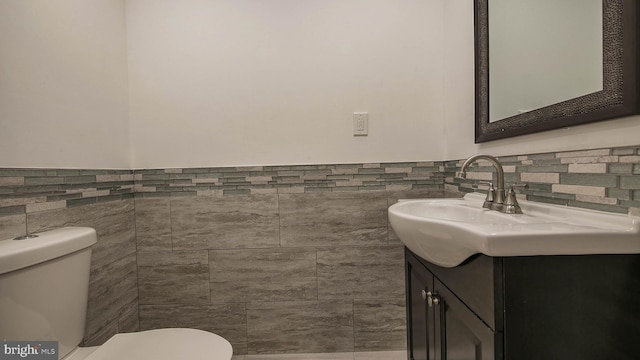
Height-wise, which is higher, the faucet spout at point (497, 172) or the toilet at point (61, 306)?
the faucet spout at point (497, 172)

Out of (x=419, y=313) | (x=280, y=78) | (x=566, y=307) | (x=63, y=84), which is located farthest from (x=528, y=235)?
(x=63, y=84)

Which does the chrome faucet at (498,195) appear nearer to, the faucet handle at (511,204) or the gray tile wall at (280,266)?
the faucet handle at (511,204)

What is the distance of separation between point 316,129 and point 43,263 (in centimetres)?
118

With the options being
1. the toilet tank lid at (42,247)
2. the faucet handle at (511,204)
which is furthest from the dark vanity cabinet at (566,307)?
the toilet tank lid at (42,247)

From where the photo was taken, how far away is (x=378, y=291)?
1664 millimetres

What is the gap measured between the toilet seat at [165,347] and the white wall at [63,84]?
0.69 metres

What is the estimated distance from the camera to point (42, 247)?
0.89 metres

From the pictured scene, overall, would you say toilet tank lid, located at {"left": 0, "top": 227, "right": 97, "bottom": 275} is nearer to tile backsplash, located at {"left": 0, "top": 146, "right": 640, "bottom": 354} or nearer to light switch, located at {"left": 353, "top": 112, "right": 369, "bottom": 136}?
tile backsplash, located at {"left": 0, "top": 146, "right": 640, "bottom": 354}

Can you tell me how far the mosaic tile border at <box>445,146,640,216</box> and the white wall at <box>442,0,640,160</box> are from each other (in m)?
0.03

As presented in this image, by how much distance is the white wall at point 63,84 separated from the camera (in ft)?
3.35

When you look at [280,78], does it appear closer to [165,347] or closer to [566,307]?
[165,347]

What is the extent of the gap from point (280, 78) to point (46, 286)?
1.25 meters

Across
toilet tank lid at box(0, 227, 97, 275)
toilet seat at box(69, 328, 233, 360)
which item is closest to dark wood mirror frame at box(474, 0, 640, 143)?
toilet seat at box(69, 328, 233, 360)

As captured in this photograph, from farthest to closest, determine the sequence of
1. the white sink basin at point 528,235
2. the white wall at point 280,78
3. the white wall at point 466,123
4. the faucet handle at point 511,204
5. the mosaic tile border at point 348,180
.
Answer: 1. the white wall at point 280,78
2. the faucet handle at point 511,204
3. the white wall at point 466,123
4. the mosaic tile border at point 348,180
5. the white sink basin at point 528,235
